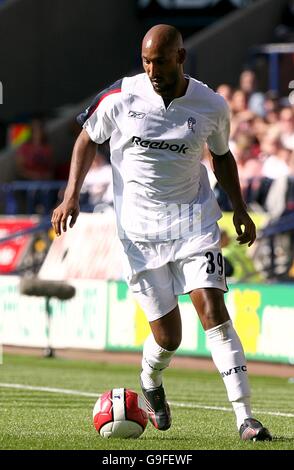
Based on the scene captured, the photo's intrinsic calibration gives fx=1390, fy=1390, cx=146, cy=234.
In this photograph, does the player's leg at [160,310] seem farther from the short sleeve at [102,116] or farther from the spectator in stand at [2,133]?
the spectator in stand at [2,133]

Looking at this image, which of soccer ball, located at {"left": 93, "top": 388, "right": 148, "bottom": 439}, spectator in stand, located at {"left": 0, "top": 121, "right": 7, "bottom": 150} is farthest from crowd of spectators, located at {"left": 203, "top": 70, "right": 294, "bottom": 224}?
soccer ball, located at {"left": 93, "top": 388, "right": 148, "bottom": 439}

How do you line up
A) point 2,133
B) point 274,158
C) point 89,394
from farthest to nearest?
point 2,133
point 274,158
point 89,394

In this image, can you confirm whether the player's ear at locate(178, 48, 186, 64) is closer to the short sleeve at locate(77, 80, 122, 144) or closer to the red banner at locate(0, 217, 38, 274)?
the short sleeve at locate(77, 80, 122, 144)

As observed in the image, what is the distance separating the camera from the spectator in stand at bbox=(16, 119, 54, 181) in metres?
23.5

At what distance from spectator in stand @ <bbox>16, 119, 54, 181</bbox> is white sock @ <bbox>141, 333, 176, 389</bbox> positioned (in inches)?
593

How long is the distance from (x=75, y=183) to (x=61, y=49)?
19747mm

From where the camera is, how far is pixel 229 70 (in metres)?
24.6

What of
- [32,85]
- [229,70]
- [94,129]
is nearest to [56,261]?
[229,70]

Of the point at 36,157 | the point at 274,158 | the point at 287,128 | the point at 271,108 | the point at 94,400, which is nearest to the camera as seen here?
the point at 94,400

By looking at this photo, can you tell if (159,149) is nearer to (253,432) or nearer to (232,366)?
(232,366)

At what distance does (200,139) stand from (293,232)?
9145mm

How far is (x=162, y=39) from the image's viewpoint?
25.6ft

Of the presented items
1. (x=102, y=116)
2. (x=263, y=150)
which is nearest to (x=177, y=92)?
(x=102, y=116)
